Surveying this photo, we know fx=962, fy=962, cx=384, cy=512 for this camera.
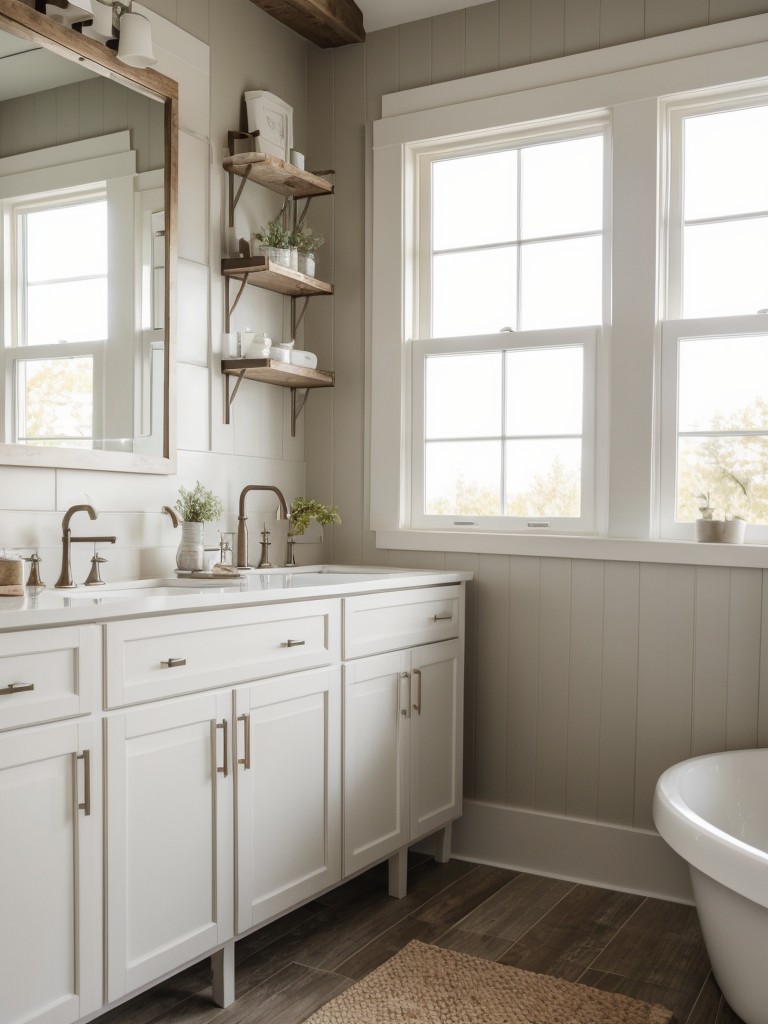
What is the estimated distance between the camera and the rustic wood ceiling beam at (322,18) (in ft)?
10.5

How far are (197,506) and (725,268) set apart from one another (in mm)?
1764

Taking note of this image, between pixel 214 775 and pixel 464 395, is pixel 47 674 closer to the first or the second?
pixel 214 775

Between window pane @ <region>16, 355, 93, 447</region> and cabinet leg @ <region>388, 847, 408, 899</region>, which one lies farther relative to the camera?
cabinet leg @ <region>388, 847, 408, 899</region>

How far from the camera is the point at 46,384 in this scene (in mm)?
2428

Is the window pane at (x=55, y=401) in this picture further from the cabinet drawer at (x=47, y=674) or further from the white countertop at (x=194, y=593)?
the cabinet drawer at (x=47, y=674)

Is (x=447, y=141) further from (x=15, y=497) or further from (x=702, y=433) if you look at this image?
(x=15, y=497)

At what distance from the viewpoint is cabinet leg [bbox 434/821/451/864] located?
320cm

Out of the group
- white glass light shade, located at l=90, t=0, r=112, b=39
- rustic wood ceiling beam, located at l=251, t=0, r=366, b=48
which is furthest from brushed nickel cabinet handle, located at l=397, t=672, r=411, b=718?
rustic wood ceiling beam, located at l=251, t=0, r=366, b=48

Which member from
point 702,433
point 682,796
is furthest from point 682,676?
point 702,433

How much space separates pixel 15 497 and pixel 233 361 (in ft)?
3.07

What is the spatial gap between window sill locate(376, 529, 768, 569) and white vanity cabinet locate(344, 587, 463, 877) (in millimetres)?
236

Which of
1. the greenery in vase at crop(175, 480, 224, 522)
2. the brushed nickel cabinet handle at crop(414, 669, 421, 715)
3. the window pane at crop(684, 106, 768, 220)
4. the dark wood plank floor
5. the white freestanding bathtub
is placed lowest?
the dark wood plank floor

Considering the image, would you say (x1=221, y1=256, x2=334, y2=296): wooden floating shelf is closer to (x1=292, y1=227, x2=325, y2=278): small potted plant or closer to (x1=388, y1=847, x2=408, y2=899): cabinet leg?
(x1=292, y1=227, x2=325, y2=278): small potted plant

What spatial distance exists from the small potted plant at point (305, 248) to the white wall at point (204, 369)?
0.14 m
